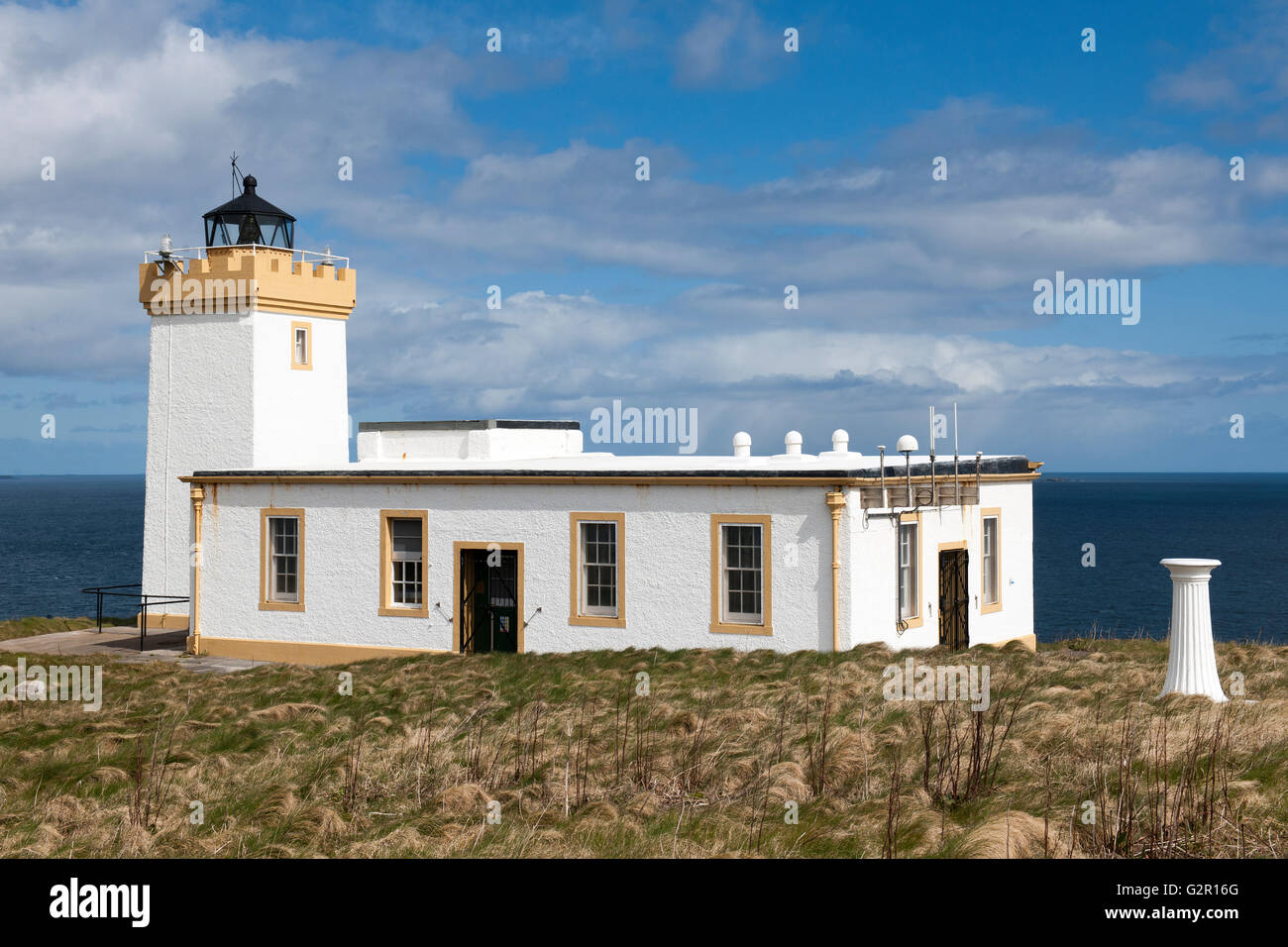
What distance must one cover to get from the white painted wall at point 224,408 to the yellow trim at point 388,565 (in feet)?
11.8

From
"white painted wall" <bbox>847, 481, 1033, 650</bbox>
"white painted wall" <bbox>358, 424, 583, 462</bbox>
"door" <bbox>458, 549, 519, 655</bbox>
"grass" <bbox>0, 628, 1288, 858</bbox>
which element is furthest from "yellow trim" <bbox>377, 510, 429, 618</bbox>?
"white painted wall" <bbox>847, 481, 1033, 650</bbox>

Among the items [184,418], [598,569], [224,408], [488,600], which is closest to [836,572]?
[598,569]

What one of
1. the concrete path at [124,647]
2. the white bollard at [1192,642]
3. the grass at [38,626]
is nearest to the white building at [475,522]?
the concrete path at [124,647]

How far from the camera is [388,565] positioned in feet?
79.8

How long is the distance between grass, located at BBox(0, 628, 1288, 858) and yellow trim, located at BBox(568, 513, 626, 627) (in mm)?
4327

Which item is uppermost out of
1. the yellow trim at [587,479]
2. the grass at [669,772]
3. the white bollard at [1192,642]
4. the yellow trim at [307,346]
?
the yellow trim at [307,346]

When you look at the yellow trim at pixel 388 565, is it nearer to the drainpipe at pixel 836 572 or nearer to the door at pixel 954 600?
the drainpipe at pixel 836 572

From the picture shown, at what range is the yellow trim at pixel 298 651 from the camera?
2416cm

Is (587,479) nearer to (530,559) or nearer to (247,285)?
(530,559)

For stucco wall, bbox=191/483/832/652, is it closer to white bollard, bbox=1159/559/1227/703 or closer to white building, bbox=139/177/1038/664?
white building, bbox=139/177/1038/664
